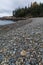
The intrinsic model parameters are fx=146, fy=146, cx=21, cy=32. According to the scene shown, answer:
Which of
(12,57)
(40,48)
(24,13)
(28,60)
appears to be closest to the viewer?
(28,60)

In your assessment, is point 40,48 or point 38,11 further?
point 38,11

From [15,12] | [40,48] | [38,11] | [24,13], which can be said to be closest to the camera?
[40,48]

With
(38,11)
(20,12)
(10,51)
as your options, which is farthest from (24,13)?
(10,51)

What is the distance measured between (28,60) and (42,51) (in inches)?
43.8

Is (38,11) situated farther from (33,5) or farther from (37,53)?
(37,53)

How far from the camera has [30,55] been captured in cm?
642

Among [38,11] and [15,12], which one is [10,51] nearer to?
[38,11]

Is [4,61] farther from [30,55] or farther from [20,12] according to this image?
[20,12]

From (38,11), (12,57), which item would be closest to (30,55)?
(12,57)

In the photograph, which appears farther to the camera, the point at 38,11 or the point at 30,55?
the point at 38,11

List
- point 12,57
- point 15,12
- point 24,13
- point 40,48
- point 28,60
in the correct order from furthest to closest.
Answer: point 15,12
point 24,13
point 40,48
point 12,57
point 28,60

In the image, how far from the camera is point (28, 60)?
5.90 m

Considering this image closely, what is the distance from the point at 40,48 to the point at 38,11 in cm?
7242

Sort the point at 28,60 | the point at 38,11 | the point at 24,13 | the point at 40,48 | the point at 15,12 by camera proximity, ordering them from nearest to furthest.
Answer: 1. the point at 28,60
2. the point at 40,48
3. the point at 38,11
4. the point at 24,13
5. the point at 15,12
